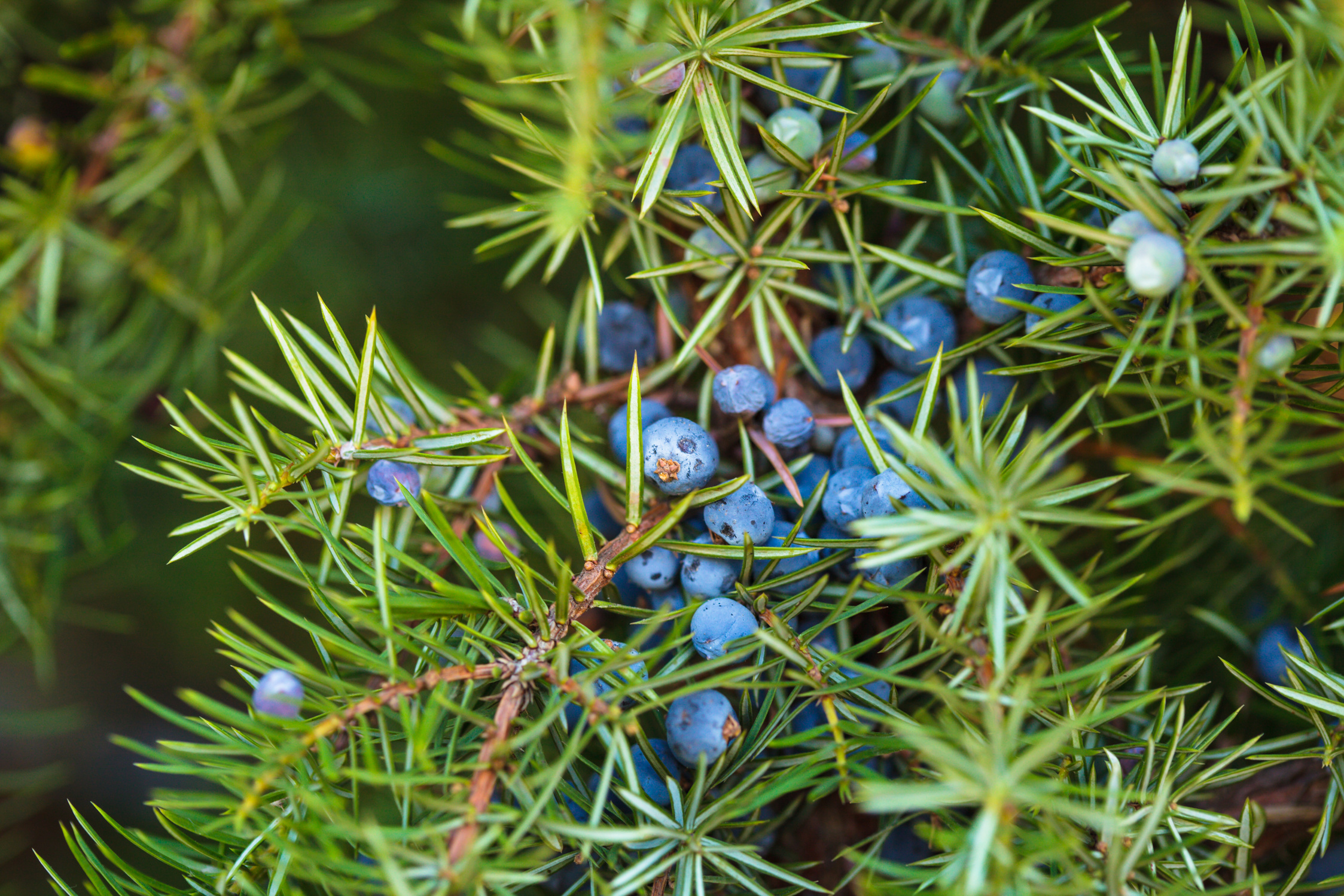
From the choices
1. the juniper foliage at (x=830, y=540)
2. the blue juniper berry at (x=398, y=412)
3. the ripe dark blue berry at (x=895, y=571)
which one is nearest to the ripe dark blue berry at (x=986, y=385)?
the juniper foliage at (x=830, y=540)

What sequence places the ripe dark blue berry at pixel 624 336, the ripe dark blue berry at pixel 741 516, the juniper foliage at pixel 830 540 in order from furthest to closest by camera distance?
1. the ripe dark blue berry at pixel 624 336
2. the ripe dark blue berry at pixel 741 516
3. the juniper foliage at pixel 830 540

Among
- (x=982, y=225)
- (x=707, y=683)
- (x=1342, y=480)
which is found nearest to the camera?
(x=707, y=683)

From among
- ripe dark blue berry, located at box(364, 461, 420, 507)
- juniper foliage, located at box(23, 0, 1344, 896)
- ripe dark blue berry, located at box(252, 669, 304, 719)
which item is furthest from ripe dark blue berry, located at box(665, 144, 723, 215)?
ripe dark blue berry, located at box(252, 669, 304, 719)

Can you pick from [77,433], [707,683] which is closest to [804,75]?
[707,683]

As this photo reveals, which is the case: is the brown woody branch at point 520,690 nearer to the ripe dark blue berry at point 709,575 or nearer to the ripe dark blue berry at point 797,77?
the ripe dark blue berry at point 709,575

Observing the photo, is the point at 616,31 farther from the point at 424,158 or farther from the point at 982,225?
the point at 424,158

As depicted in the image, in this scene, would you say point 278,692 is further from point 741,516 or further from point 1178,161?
point 1178,161
